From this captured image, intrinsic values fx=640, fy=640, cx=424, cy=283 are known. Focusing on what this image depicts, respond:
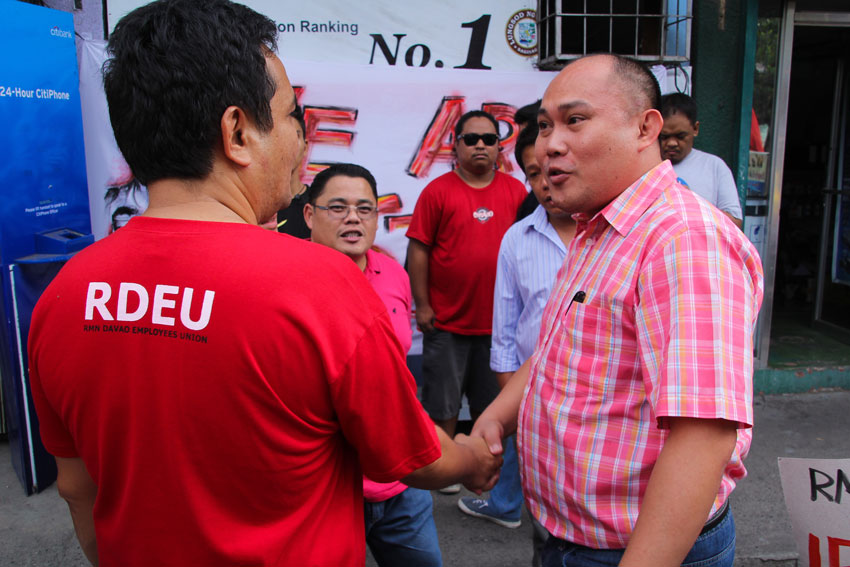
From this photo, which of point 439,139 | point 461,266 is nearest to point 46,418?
point 461,266

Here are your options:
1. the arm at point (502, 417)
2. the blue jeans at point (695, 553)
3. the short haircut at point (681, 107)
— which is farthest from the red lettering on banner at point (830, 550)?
the short haircut at point (681, 107)

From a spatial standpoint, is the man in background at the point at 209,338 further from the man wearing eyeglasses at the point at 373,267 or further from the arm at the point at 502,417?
the man wearing eyeglasses at the point at 373,267

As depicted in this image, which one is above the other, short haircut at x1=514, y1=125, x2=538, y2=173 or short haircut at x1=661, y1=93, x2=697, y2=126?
short haircut at x1=661, y1=93, x2=697, y2=126

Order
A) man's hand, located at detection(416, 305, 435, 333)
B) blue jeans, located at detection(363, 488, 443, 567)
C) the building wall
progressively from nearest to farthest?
blue jeans, located at detection(363, 488, 443, 567) < man's hand, located at detection(416, 305, 435, 333) < the building wall

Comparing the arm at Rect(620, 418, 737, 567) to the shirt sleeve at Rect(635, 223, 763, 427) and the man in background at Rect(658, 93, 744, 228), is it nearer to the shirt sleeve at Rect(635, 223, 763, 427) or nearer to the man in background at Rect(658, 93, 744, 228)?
the shirt sleeve at Rect(635, 223, 763, 427)

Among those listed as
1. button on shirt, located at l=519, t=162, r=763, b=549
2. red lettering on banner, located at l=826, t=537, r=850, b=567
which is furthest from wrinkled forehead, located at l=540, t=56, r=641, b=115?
red lettering on banner, located at l=826, t=537, r=850, b=567

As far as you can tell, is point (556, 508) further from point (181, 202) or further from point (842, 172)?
point (842, 172)

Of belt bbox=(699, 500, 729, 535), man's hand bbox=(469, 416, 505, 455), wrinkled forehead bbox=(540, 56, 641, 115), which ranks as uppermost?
wrinkled forehead bbox=(540, 56, 641, 115)

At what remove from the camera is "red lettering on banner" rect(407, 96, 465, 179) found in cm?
423

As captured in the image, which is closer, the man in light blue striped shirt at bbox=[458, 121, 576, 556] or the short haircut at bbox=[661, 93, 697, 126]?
the man in light blue striped shirt at bbox=[458, 121, 576, 556]

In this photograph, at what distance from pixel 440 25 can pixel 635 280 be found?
11.6 feet

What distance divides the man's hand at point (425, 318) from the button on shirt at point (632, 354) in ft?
7.50

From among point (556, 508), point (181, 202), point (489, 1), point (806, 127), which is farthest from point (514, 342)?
point (806, 127)

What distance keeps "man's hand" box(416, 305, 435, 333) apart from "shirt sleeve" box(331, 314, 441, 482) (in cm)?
260
